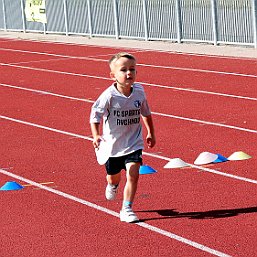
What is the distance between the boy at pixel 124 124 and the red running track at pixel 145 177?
1.41 feet

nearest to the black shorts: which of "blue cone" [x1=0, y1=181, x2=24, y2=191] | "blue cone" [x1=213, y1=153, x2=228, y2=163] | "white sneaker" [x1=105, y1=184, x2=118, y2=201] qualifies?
"white sneaker" [x1=105, y1=184, x2=118, y2=201]

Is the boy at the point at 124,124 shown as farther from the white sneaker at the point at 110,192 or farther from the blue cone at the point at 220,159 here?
the blue cone at the point at 220,159

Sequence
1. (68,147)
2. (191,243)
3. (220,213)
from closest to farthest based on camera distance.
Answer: (191,243) → (220,213) → (68,147)

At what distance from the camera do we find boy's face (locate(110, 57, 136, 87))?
Result: 8742mm

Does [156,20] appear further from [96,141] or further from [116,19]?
[96,141]

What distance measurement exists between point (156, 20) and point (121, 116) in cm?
2204

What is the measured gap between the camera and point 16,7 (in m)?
42.1

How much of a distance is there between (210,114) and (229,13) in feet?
37.7

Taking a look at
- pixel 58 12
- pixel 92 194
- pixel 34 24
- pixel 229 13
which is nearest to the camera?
pixel 92 194

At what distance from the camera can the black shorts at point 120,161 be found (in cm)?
895

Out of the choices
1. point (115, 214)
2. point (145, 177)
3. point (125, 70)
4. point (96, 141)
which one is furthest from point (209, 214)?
point (145, 177)

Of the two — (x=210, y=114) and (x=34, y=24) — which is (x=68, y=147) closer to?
(x=210, y=114)

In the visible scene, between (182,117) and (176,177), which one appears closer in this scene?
(176,177)

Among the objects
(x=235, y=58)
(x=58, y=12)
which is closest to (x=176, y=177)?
(x=235, y=58)
